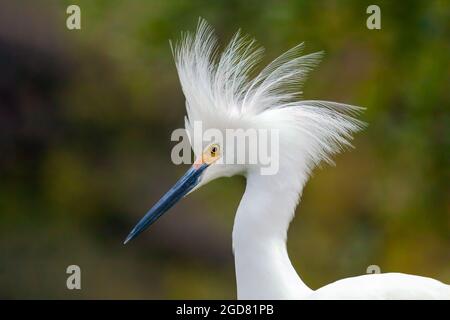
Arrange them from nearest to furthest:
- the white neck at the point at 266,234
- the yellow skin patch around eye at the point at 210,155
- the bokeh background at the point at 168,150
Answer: the white neck at the point at 266,234 → the yellow skin patch around eye at the point at 210,155 → the bokeh background at the point at 168,150

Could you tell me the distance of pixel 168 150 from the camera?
6.52 metres

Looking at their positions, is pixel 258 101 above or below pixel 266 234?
above

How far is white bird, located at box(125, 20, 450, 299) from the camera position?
2.70 m

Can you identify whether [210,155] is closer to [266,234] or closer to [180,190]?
[180,190]

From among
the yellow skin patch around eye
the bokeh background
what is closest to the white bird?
the yellow skin patch around eye

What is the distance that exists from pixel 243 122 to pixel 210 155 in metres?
0.14

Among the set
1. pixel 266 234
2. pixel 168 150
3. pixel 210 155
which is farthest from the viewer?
pixel 168 150

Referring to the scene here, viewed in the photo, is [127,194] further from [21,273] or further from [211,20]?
[211,20]

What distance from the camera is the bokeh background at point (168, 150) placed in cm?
482

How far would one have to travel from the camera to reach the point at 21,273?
6230 millimetres

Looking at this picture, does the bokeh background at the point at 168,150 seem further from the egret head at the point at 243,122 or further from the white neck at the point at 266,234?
the white neck at the point at 266,234

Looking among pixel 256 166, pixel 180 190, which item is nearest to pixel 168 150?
pixel 180 190

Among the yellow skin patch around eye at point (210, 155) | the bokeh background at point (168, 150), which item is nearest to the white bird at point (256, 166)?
the yellow skin patch around eye at point (210, 155)

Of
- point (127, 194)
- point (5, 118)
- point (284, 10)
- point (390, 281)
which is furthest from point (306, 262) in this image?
point (390, 281)
